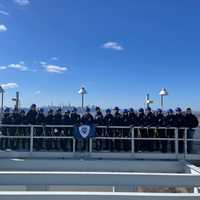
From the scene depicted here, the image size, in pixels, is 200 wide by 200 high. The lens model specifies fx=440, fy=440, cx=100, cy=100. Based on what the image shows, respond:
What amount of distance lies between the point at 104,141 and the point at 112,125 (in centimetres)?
68

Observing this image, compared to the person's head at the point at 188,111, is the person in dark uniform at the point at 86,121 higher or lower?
lower

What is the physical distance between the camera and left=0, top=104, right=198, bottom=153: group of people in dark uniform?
15234 millimetres

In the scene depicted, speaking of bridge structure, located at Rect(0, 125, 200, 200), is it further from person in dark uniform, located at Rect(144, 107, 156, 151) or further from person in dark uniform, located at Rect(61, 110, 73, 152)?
person in dark uniform, located at Rect(144, 107, 156, 151)

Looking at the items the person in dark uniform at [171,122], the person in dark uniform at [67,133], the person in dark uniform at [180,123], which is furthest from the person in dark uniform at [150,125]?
the person in dark uniform at [67,133]

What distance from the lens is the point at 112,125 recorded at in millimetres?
15266

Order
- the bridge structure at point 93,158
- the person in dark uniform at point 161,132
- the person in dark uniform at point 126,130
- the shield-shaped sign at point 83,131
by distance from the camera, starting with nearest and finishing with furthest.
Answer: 1. the bridge structure at point 93,158
2. the shield-shaped sign at point 83,131
3. the person in dark uniform at point 161,132
4. the person in dark uniform at point 126,130

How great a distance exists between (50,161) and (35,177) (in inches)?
237

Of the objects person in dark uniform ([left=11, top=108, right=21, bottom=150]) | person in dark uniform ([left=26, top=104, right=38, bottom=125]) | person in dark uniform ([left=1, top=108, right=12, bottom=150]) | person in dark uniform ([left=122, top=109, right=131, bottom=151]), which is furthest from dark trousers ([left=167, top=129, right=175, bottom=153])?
person in dark uniform ([left=1, top=108, right=12, bottom=150])

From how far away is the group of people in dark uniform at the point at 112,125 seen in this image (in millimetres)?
15234

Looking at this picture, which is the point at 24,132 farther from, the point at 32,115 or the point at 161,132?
the point at 161,132

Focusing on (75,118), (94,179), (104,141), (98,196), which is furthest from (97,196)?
(104,141)

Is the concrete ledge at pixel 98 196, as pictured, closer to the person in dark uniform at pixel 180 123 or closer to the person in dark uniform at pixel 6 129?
the person in dark uniform at pixel 180 123

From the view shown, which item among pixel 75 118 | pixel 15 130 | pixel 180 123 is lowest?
pixel 15 130

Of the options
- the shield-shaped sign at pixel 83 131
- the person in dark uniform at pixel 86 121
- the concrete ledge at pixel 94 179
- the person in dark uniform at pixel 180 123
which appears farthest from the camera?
the person in dark uniform at pixel 180 123
